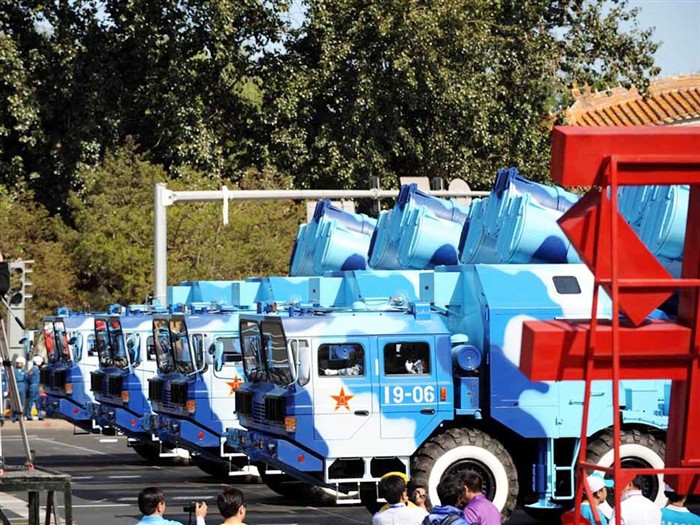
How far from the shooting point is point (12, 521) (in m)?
19.4

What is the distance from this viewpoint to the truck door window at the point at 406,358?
754 inches

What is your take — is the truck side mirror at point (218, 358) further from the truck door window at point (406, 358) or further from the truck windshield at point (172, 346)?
the truck door window at point (406, 358)

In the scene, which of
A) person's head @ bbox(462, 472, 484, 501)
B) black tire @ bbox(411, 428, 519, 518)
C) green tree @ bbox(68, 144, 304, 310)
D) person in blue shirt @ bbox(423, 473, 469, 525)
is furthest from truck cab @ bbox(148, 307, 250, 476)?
green tree @ bbox(68, 144, 304, 310)

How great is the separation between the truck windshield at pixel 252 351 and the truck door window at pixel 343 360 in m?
1.22

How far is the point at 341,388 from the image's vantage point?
1898 centimetres

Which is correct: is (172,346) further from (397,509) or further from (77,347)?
(397,509)

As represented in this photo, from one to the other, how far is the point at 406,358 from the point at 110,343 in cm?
1088

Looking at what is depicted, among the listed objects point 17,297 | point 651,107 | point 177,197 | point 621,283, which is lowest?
point 17,297

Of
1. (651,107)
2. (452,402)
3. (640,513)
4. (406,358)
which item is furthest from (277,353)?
(651,107)

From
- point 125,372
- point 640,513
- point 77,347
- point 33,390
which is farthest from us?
point 33,390

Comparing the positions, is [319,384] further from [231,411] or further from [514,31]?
[514,31]

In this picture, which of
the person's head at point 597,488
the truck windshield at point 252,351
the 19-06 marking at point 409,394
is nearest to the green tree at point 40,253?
the truck windshield at point 252,351

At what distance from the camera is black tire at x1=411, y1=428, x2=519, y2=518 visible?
18.7 metres

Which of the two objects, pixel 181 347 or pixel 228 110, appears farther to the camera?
pixel 228 110
